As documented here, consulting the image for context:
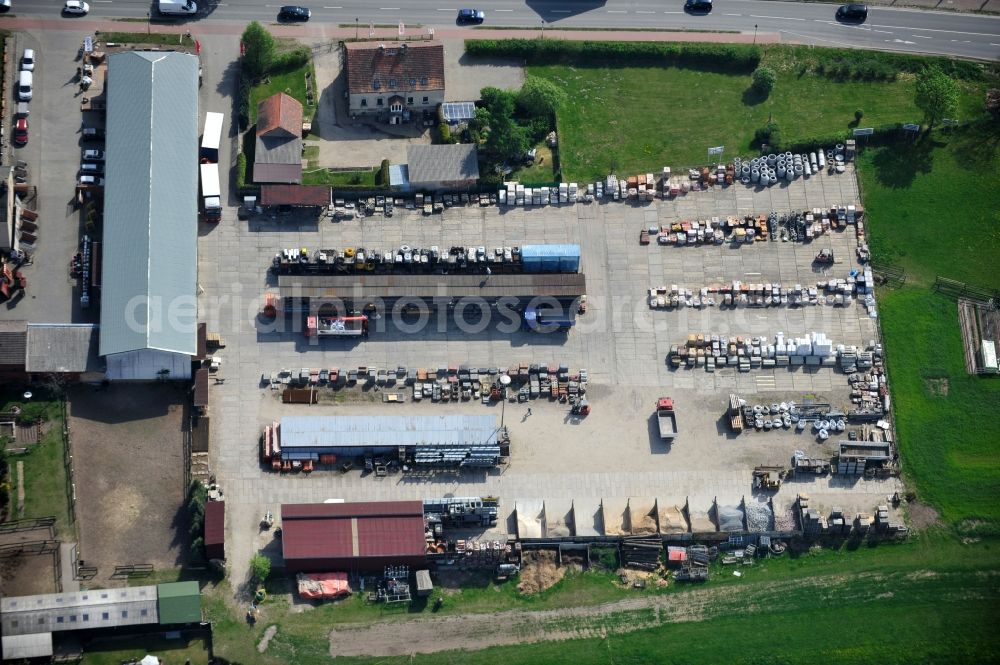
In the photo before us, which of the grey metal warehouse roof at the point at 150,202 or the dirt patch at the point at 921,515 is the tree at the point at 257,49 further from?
the dirt patch at the point at 921,515

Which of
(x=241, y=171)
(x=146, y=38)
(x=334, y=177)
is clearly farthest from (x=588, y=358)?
(x=146, y=38)

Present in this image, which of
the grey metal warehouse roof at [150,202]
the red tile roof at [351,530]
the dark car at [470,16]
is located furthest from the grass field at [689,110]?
the red tile roof at [351,530]

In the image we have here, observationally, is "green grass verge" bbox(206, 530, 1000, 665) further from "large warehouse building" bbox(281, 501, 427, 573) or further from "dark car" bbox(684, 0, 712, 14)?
"dark car" bbox(684, 0, 712, 14)

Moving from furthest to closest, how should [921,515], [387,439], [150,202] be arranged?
[921,515] → [150,202] → [387,439]

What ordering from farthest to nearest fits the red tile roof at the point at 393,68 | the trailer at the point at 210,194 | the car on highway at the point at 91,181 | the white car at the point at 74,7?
the white car at the point at 74,7 < the red tile roof at the point at 393,68 < the trailer at the point at 210,194 < the car on highway at the point at 91,181

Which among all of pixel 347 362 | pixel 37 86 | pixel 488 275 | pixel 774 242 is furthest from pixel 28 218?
pixel 774 242

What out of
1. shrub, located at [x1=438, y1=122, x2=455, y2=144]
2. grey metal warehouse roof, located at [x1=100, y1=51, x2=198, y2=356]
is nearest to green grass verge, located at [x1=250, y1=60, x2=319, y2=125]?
grey metal warehouse roof, located at [x1=100, y1=51, x2=198, y2=356]

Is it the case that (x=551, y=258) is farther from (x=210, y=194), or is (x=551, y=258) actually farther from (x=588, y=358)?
(x=210, y=194)
